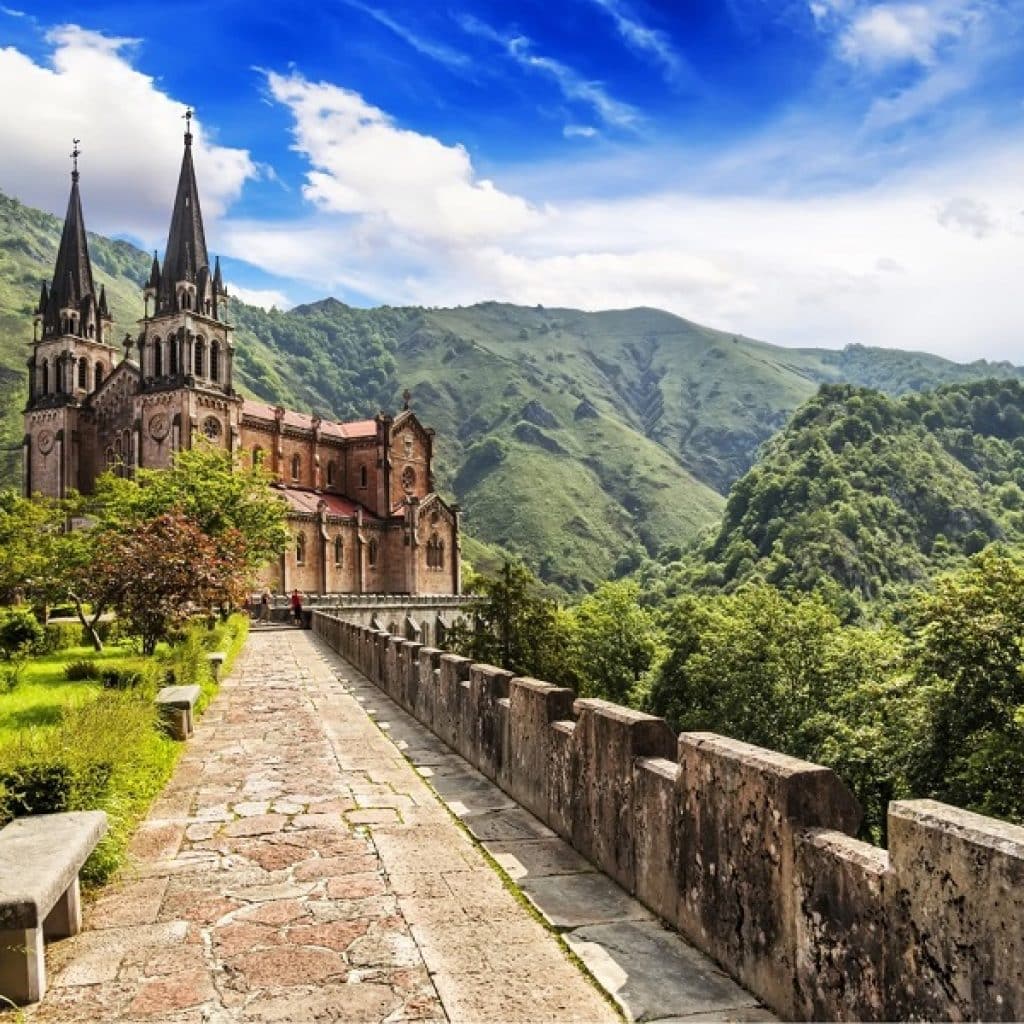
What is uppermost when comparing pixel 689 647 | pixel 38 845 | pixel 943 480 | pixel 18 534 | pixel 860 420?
pixel 860 420

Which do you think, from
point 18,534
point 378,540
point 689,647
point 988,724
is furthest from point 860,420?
point 18,534

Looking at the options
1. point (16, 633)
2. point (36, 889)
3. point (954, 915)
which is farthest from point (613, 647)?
point (954, 915)

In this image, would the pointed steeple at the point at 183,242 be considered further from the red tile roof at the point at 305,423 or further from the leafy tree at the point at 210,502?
the leafy tree at the point at 210,502

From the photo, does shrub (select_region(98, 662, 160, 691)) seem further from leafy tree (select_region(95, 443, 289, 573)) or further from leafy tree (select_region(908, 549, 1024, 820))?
leafy tree (select_region(908, 549, 1024, 820))

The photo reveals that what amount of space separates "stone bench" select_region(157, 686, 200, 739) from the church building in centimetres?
4841

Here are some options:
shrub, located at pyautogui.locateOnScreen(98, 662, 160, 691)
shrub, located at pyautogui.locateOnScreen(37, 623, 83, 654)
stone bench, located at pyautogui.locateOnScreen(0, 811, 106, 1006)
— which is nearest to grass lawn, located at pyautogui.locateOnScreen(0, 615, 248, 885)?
shrub, located at pyautogui.locateOnScreen(98, 662, 160, 691)

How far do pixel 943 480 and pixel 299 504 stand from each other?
9641 cm

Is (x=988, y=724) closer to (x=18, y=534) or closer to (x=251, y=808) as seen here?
(x=251, y=808)

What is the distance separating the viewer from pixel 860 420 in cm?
12975

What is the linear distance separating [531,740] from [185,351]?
5962 centimetres

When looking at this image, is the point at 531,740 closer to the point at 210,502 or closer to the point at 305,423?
the point at 210,502

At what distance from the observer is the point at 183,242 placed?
62.9 m

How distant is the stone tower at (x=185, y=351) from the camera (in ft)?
197

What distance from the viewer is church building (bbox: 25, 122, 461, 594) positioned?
199 feet
